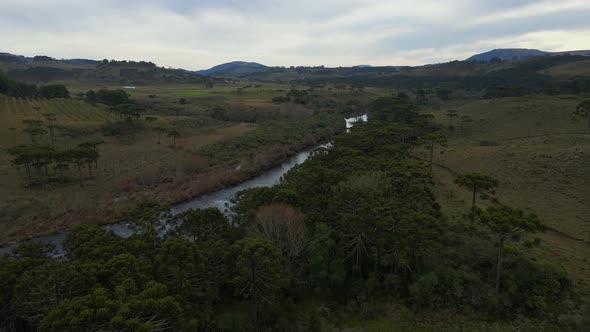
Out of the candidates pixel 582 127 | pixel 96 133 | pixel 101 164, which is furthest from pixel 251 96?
pixel 582 127

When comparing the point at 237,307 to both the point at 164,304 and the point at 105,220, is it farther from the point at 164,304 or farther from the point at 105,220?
the point at 105,220

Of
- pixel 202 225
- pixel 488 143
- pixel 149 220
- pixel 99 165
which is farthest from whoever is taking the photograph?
pixel 488 143

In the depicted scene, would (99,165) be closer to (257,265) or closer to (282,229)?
(282,229)

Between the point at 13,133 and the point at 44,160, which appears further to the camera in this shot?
the point at 13,133

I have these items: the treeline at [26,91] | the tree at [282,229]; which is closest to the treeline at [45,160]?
the tree at [282,229]

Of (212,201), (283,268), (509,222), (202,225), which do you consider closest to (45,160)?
(212,201)

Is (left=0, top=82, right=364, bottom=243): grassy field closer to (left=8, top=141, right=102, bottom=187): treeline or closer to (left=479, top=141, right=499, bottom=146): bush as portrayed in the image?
(left=8, top=141, right=102, bottom=187): treeline

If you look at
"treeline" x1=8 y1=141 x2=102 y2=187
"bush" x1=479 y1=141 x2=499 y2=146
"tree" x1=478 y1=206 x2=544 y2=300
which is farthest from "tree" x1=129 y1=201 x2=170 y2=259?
"bush" x1=479 y1=141 x2=499 y2=146

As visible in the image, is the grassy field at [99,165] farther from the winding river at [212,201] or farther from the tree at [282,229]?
the tree at [282,229]
